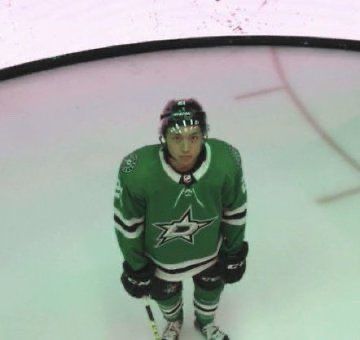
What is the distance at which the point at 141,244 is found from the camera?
4.10 ft

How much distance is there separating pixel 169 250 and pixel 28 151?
4.54 feet

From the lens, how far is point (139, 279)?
4.25 ft

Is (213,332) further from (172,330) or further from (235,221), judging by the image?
(235,221)

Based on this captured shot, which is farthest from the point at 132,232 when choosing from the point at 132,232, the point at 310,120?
the point at 310,120

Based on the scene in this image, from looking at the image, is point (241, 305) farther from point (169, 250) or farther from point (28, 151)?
point (28, 151)

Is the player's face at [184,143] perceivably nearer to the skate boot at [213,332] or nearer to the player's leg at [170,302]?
the player's leg at [170,302]

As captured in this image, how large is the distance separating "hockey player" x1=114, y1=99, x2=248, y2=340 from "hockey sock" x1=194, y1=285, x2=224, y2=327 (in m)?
0.05

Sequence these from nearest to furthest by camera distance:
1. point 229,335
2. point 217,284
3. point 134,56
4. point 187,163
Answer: point 187,163
point 217,284
point 229,335
point 134,56

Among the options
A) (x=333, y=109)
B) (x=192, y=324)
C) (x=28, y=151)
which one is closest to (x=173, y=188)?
(x=192, y=324)

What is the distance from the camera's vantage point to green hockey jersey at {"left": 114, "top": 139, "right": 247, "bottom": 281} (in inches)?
43.6

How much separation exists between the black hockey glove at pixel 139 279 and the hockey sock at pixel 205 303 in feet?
0.67

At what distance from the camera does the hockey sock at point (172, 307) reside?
148 centimetres

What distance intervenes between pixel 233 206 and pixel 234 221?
2.1 inches

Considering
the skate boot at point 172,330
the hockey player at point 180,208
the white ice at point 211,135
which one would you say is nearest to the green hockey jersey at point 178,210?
the hockey player at point 180,208
